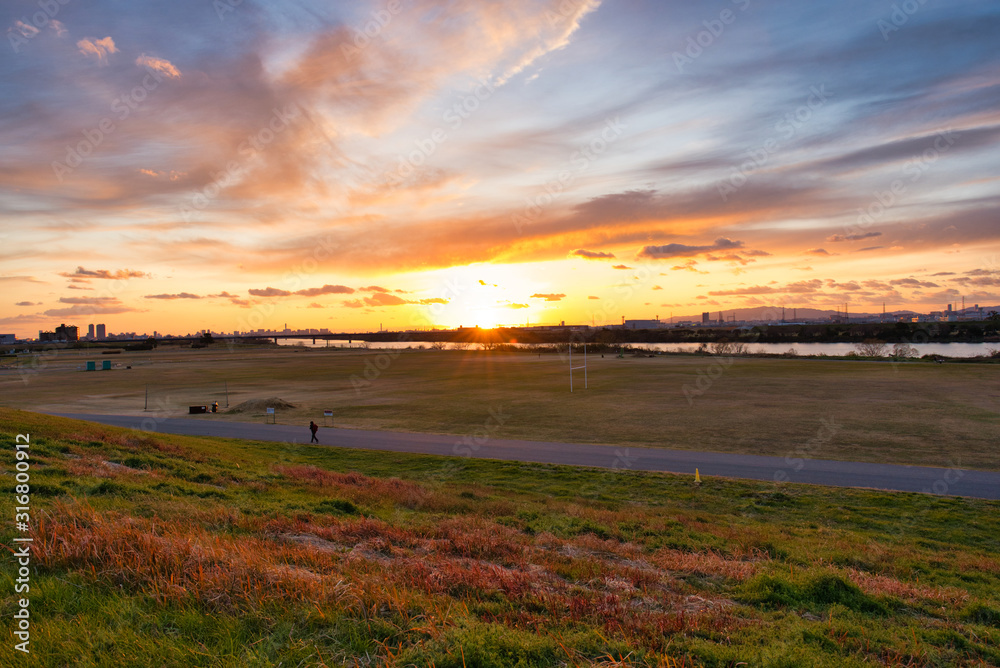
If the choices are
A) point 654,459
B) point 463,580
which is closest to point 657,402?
point 654,459

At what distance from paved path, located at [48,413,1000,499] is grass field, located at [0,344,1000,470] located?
2225 millimetres

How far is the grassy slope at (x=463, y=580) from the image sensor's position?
5219 mm

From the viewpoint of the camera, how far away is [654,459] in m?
26.2

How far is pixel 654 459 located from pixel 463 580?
20855 millimetres

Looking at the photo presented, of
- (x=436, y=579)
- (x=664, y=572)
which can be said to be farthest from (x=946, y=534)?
(x=436, y=579)

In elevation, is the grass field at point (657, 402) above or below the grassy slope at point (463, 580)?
below

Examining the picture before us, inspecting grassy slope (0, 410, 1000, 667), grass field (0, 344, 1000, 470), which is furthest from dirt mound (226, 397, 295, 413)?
grassy slope (0, 410, 1000, 667)

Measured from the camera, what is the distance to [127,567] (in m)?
6.35

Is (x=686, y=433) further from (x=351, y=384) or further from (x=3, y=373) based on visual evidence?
(x=3, y=373)

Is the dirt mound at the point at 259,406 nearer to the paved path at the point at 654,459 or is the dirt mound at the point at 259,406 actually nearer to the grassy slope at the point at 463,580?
the paved path at the point at 654,459

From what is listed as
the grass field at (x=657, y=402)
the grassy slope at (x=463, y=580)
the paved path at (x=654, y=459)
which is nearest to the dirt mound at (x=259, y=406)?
the grass field at (x=657, y=402)

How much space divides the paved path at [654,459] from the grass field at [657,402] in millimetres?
2225

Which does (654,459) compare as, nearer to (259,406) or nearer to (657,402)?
(657,402)

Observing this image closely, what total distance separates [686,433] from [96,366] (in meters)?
119
